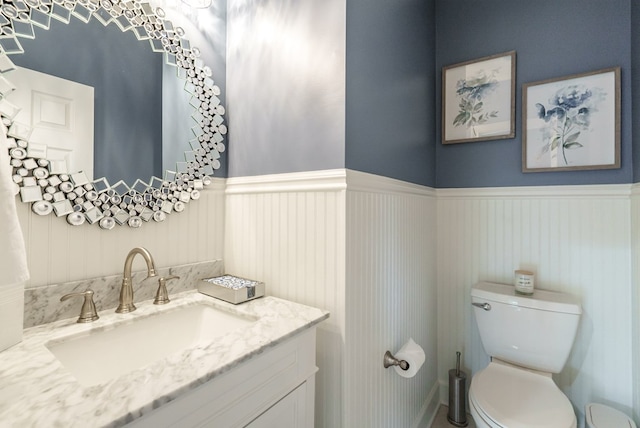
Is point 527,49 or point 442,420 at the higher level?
point 527,49

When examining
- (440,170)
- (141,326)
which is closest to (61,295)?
(141,326)

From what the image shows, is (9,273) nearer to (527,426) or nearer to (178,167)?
(178,167)

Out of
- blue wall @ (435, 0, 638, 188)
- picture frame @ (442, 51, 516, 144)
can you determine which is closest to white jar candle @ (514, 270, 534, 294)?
blue wall @ (435, 0, 638, 188)

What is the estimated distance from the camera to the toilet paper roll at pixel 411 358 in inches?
45.2

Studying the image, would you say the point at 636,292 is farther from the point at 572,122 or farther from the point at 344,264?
the point at 344,264

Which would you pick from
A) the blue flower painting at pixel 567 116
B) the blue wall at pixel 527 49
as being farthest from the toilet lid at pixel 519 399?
the blue flower painting at pixel 567 116

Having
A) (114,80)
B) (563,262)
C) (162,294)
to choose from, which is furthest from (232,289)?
(563,262)

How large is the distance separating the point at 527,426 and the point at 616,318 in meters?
0.80

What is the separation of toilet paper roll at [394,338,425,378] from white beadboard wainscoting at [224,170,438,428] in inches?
2.7

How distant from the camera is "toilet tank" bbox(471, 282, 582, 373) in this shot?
133cm

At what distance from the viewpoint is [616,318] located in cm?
139

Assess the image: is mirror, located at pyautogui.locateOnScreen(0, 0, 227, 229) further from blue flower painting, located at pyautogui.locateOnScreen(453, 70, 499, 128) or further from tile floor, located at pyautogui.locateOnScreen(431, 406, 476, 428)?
tile floor, located at pyautogui.locateOnScreen(431, 406, 476, 428)

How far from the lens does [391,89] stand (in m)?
1.30

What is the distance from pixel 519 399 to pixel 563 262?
74 cm
